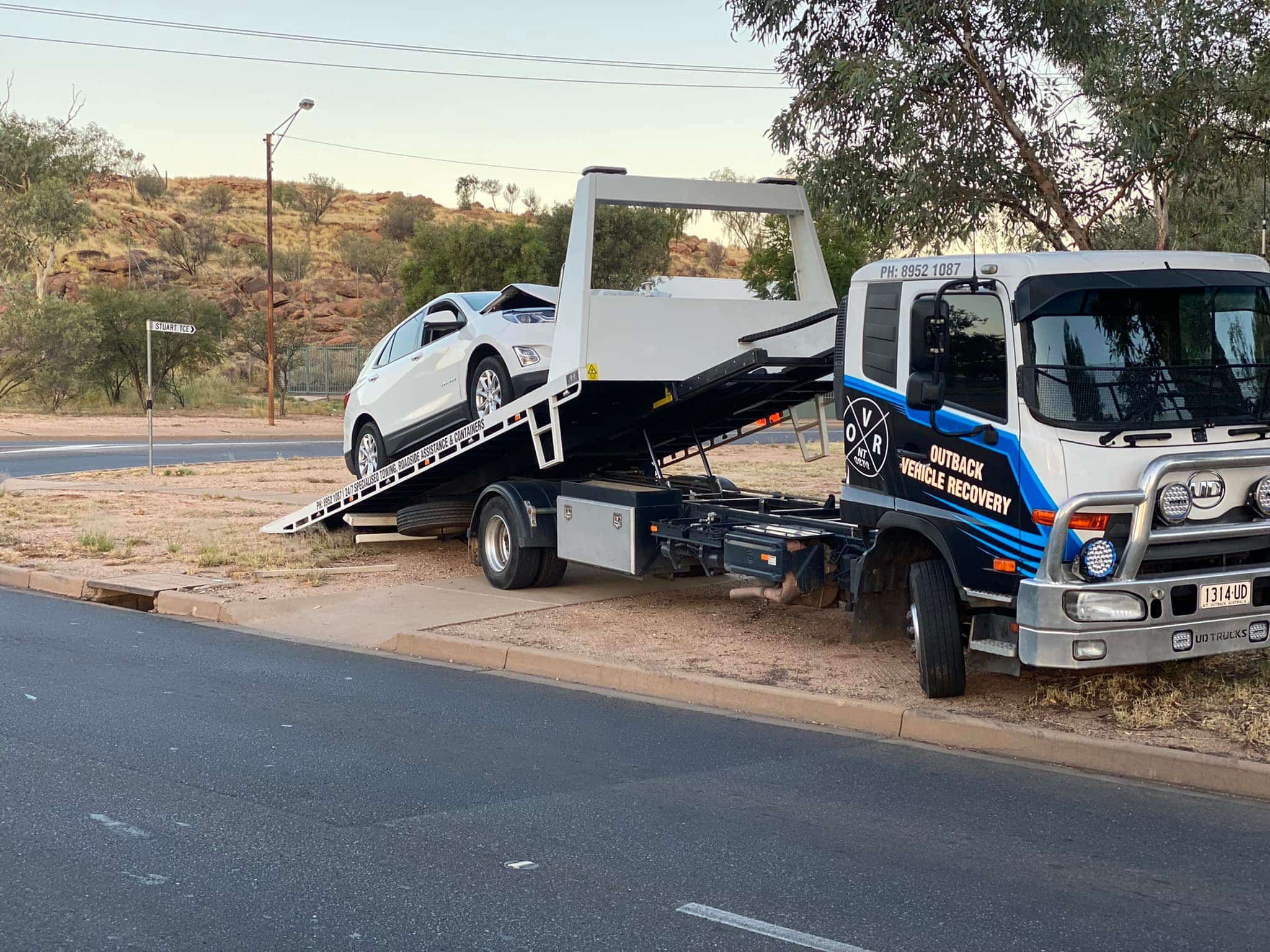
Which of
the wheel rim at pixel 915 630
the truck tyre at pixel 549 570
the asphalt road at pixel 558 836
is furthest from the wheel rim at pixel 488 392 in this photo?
the wheel rim at pixel 915 630

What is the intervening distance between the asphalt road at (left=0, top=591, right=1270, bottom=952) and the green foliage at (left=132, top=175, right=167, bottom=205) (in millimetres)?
92161

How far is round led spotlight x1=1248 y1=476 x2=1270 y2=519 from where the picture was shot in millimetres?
7168

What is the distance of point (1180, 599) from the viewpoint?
7039 millimetres

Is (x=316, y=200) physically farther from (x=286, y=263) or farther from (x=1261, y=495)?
(x=1261, y=495)

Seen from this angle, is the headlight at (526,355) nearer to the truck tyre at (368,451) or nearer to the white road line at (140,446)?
the truck tyre at (368,451)

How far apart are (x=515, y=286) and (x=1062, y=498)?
6850mm

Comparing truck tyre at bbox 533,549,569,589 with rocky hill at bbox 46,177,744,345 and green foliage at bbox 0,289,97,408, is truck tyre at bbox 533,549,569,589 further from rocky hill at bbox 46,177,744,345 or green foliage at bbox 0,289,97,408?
rocky hill at bbox 46,177,744,345

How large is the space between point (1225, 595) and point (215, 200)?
96240 mm

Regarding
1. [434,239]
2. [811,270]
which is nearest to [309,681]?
[811,270]

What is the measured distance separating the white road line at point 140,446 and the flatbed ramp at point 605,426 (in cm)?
1927

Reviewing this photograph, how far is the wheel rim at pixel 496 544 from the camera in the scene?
41.0 ft

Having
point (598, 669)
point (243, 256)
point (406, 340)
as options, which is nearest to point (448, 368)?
point (406, 340)

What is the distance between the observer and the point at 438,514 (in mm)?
13930

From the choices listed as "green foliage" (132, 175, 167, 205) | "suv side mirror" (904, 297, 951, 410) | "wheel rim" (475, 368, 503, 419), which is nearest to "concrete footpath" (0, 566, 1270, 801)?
"wheel rim" (475, 368, 503, 419)
